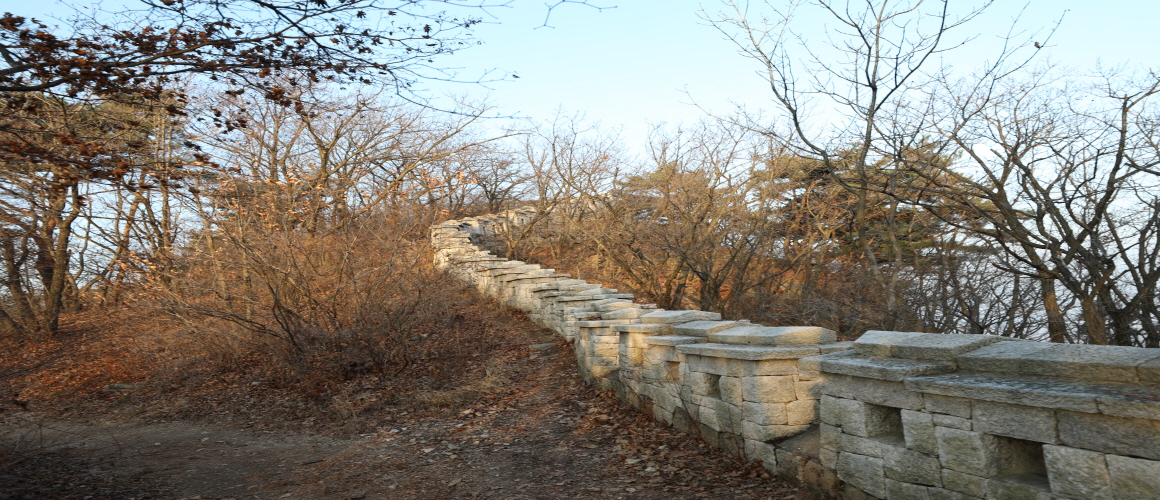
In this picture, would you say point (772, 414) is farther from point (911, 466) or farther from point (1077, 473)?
point (1077, 473)

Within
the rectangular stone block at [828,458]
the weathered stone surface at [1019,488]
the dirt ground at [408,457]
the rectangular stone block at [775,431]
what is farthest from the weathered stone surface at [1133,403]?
the rectangular stone block at [775,431]

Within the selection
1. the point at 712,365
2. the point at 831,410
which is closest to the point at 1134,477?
the point at 831,410

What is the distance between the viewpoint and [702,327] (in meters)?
5.41

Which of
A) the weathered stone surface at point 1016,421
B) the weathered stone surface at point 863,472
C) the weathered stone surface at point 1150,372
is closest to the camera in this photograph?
the weathered stone surface at point 1150,372

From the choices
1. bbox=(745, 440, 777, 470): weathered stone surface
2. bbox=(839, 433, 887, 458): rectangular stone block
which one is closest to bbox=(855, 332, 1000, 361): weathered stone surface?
bbox=(839, 433, 887, 458): rectangular stone block

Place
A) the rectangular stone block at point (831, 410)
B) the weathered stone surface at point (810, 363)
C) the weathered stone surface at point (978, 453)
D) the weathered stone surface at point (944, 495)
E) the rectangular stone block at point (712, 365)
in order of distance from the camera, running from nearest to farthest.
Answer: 1. the weathered stone surface at point (978, 453)
2. the weathered stone surface at point (944, 495)
3. the rectangular stone block at point (831, 410)
4. the weathered stone surface at point (810, 363)
5. the rectangular stone block at point (712, 365)

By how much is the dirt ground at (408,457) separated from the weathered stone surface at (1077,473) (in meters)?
1.66

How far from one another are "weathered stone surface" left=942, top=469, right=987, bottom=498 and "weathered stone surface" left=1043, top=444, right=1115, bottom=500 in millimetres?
317

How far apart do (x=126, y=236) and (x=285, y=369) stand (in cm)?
299

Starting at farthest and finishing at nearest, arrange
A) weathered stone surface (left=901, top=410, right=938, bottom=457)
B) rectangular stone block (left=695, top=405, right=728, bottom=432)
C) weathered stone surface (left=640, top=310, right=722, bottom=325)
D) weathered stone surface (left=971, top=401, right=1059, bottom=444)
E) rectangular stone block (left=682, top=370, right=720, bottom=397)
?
weathered stone surface (left=640, top=310, right=722, bottom=325) → rectangular stone block (left=682, top=370, right=720, bottom=397) → rectangular stone block (left=695, top=405, right=728, bottom=432) → weathered stone surface (left=901, top=410, right=938, bottom=457) → weathered stone surface (left=971, top=401, right=1059, bottom=444)

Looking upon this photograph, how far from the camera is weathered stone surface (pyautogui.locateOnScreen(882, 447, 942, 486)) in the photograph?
3256 mm

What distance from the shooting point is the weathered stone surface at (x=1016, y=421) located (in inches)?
107

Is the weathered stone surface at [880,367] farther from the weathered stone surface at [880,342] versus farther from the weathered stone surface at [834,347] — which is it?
the weathered stone surface at [834,347]

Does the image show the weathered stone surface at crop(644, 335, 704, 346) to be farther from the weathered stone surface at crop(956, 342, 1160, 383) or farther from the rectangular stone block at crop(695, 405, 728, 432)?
the weathered stone surface at crop(956, 342, 1160, 383)
